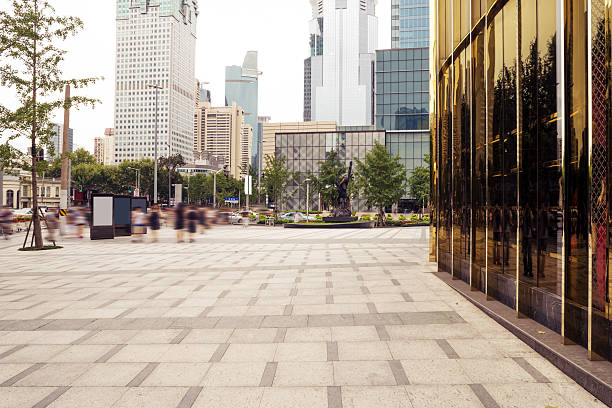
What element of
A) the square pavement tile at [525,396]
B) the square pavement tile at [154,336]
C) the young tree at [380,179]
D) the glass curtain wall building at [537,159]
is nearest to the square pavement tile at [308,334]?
the square pavement tile at [154,336]

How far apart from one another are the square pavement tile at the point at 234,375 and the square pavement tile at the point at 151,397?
0.35 m

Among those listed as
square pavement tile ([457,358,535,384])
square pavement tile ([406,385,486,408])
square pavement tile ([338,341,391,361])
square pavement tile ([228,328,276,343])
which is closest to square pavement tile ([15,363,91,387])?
square pavement tile ([228,328,276,343])

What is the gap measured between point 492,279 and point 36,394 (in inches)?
280

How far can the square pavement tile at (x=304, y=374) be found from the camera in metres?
4.43

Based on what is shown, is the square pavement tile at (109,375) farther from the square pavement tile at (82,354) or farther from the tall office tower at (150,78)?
the tall office tower at (150,78)

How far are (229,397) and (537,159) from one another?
5.24 m

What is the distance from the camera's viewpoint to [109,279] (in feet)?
35.6

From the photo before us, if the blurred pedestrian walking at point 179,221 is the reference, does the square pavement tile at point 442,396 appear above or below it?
below

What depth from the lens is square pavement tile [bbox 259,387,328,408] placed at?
3.95m

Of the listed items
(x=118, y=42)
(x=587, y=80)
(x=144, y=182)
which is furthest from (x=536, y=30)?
(x=118, y=42)

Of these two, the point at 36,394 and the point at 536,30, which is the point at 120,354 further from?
the point at 536,30

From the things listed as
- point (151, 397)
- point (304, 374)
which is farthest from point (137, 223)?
point (304, 374)

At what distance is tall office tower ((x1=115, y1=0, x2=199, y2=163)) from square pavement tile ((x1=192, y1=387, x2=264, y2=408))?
16536 cm

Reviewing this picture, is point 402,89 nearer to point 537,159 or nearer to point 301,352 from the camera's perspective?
point 537,159
